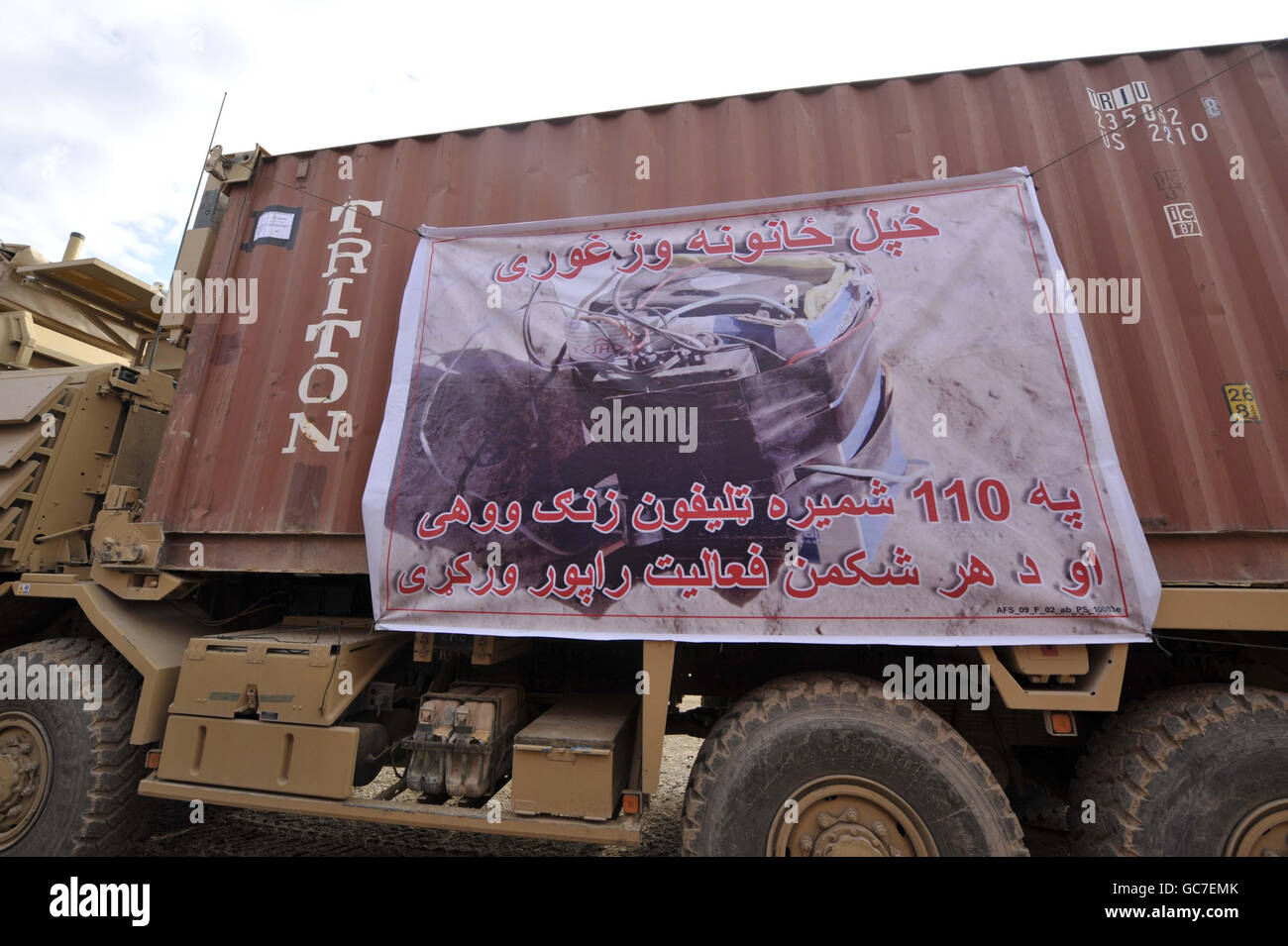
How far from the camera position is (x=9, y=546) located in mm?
3139

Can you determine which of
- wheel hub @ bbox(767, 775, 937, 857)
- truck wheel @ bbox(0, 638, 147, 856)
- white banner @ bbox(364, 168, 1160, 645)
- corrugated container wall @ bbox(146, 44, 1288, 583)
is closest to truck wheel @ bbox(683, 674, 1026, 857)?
wheel hub @ bbox(767, 775, 937, 857)

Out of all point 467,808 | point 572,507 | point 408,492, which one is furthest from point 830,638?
point 408,492

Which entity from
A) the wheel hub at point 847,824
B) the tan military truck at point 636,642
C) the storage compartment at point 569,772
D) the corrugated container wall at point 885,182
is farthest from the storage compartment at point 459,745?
the wheel hub at point 847,824

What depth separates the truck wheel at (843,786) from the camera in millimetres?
2039

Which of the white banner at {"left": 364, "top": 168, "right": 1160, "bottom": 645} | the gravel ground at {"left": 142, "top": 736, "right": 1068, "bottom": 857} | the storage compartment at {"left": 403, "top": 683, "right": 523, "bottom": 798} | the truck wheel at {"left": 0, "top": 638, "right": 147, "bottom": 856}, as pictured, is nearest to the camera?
the white banner at {"left": 364, "top": 168, "right": 1160, "bottom": 645}

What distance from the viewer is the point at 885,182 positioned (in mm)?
2906

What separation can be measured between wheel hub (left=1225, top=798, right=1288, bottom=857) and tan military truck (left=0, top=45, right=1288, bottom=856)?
10 mm

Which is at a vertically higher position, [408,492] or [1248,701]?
[408,492]

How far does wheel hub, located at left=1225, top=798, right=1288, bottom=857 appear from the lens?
194cm

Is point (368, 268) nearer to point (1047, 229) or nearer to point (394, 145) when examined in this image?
point (394, 145)

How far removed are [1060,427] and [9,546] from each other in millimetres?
5966

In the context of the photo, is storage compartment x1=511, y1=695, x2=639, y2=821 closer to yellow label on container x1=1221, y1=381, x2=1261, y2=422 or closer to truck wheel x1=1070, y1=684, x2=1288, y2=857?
truck wheel x1=1070, y1=684, x2=1288, y2=857

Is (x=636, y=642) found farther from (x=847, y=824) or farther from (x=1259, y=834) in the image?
(x=1259, y=834)

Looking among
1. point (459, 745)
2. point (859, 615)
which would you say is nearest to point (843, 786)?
point (859, 615)
